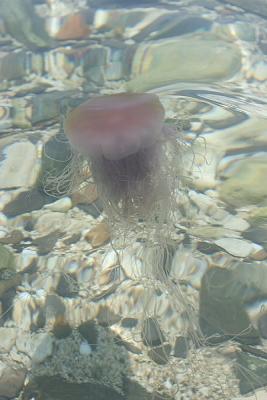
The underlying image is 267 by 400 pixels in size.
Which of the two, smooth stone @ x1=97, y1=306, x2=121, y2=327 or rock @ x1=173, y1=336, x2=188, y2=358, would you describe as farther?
smooth stone @ x1=97, y1=306, x2=121, y2=327

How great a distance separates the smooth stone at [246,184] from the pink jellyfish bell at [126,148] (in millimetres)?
486

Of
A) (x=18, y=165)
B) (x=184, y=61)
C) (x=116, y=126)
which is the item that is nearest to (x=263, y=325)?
(x=116, y=126)

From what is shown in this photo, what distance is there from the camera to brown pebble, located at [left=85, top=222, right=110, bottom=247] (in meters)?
2.86

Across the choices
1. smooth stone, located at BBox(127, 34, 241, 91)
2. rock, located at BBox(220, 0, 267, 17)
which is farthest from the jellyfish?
rock, located at BBox(220, 0, 267, 17)

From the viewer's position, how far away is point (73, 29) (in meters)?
4.08

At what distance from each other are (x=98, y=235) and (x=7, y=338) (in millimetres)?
781

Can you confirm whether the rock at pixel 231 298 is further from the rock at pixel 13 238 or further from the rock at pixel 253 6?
the rock at pixel 253 6

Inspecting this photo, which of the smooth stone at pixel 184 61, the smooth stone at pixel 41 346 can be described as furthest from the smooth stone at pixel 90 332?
the smooth stone at pixel 184 61

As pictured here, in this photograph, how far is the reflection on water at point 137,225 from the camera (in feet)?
7.67

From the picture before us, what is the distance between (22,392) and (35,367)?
0.14 metres

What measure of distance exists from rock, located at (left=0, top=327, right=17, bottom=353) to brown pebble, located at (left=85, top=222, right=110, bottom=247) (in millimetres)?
669

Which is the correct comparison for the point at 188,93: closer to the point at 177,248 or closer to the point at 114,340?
the point at 177,248

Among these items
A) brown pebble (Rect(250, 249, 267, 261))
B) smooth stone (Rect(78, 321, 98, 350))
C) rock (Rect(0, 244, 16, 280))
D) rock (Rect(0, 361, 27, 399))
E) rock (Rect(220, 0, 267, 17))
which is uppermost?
rock (Rect(220, 0, 267, 17))

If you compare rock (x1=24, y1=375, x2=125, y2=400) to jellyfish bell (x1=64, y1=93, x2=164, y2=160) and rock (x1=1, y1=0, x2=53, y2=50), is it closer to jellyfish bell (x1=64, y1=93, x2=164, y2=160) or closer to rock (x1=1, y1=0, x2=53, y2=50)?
jellyfish bell (x1=64, y1=93, x2=164, y2=160)
